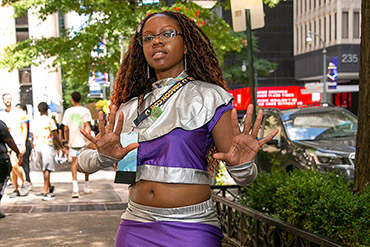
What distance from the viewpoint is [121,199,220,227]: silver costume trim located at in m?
2.65

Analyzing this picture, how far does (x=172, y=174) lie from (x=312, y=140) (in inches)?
284

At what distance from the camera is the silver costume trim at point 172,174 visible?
265cm

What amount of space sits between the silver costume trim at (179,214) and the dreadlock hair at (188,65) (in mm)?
694

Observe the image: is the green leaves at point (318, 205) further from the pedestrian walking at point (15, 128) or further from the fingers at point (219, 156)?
the pedestrian walking at point (15, 128)

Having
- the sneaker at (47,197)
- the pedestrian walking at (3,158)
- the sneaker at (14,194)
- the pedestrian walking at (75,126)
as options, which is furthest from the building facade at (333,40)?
the pedestrian walking at (3,158)

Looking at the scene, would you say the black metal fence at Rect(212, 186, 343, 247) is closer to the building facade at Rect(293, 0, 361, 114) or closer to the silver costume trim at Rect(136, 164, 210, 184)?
the silver costume trim at Rect(136, 164, 210, 184)

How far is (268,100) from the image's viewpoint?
39812 millimetres

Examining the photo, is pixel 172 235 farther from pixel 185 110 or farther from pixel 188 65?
pixel 188 65

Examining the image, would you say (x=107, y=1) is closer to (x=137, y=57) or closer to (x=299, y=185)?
(x=299, y=185)

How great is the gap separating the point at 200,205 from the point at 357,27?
1692 inches

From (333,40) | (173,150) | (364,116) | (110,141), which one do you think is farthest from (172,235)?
(333,40)

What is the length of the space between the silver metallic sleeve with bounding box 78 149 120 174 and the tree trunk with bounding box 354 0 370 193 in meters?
2.88

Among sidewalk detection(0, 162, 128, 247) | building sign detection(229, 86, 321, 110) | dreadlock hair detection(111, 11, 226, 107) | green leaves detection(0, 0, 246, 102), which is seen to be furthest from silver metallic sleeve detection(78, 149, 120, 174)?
building sign detection(229, 86, 321, 110)

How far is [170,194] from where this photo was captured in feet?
8.76
